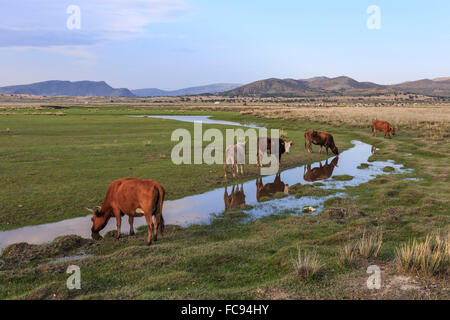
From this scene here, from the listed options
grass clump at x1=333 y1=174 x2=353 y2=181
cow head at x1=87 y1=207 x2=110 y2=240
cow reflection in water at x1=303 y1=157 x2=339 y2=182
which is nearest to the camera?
cow head at x1=87 y1=207 x2=110 y2=240

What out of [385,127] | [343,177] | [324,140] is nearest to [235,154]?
[343,177]

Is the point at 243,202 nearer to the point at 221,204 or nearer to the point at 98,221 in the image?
the point at 221,204

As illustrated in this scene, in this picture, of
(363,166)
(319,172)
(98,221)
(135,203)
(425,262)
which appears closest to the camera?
(425,262)

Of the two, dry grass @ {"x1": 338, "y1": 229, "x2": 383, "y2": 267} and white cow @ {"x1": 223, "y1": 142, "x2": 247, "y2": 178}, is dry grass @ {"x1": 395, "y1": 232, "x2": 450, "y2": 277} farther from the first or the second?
white cow @ {"x1": 223, "y1": 142, "x2": 247, "y2": 178}

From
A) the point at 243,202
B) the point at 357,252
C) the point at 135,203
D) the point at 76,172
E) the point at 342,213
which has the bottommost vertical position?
the point at 243,202

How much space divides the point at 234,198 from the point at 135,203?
6.21m

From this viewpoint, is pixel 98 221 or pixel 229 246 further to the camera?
pixel 98 221

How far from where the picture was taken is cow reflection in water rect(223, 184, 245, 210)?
13281 mm

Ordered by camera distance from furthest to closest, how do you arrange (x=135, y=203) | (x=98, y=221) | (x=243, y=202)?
(x=243, y=202) < (x=98, y=221) < (x=135, y=203)

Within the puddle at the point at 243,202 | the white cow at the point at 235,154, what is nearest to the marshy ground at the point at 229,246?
the puddle at the point at 243,202

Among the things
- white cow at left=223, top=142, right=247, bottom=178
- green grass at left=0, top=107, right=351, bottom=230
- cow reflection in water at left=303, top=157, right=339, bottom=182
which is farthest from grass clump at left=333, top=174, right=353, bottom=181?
white cow at left=223, top=142, right=247, bottom=178

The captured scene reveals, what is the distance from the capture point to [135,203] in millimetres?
8898

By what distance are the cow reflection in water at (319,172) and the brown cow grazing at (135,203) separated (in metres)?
11.0

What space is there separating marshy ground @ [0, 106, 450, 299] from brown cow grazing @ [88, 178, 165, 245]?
1.95 ft
